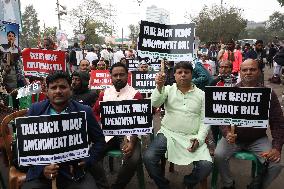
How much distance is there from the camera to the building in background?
6277 mm

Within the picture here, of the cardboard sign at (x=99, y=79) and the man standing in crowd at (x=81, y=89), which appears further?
the cardboard sign at (x=99, y=79)

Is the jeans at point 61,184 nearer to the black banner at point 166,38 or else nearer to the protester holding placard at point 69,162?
the protester holding placard at point 69,162

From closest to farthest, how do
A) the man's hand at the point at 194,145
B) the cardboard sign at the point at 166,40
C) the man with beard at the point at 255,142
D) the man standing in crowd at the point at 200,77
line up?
the man with beard at the point at 255,142, the man's hand at the point at 194,145, the cardboard sign at the point at 166,40, the man standing in crowd at the point at 200,77

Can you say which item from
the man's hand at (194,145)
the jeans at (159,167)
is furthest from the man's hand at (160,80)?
the man's hand at (194,145)

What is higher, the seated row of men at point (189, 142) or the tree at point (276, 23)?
the tree at point (276, 23)

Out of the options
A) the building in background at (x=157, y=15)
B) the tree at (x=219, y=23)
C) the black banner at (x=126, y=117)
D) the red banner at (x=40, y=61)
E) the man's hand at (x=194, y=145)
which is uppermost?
the tree at (x=219, y=23)

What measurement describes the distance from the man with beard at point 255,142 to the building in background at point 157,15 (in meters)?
2.41

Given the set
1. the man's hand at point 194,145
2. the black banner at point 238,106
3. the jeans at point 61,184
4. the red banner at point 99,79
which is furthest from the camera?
the red banner at point 99,79

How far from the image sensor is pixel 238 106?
3.85 meters

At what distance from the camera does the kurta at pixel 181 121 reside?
13.8 feet

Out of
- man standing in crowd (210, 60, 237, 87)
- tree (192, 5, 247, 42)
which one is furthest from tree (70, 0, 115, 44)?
man standing in crowd (210, 60, 237, 87)

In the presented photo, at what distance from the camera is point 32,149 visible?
2998mm

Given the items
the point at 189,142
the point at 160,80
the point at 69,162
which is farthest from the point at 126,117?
the point at 69,162

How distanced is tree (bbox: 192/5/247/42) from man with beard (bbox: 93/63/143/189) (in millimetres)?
40704
